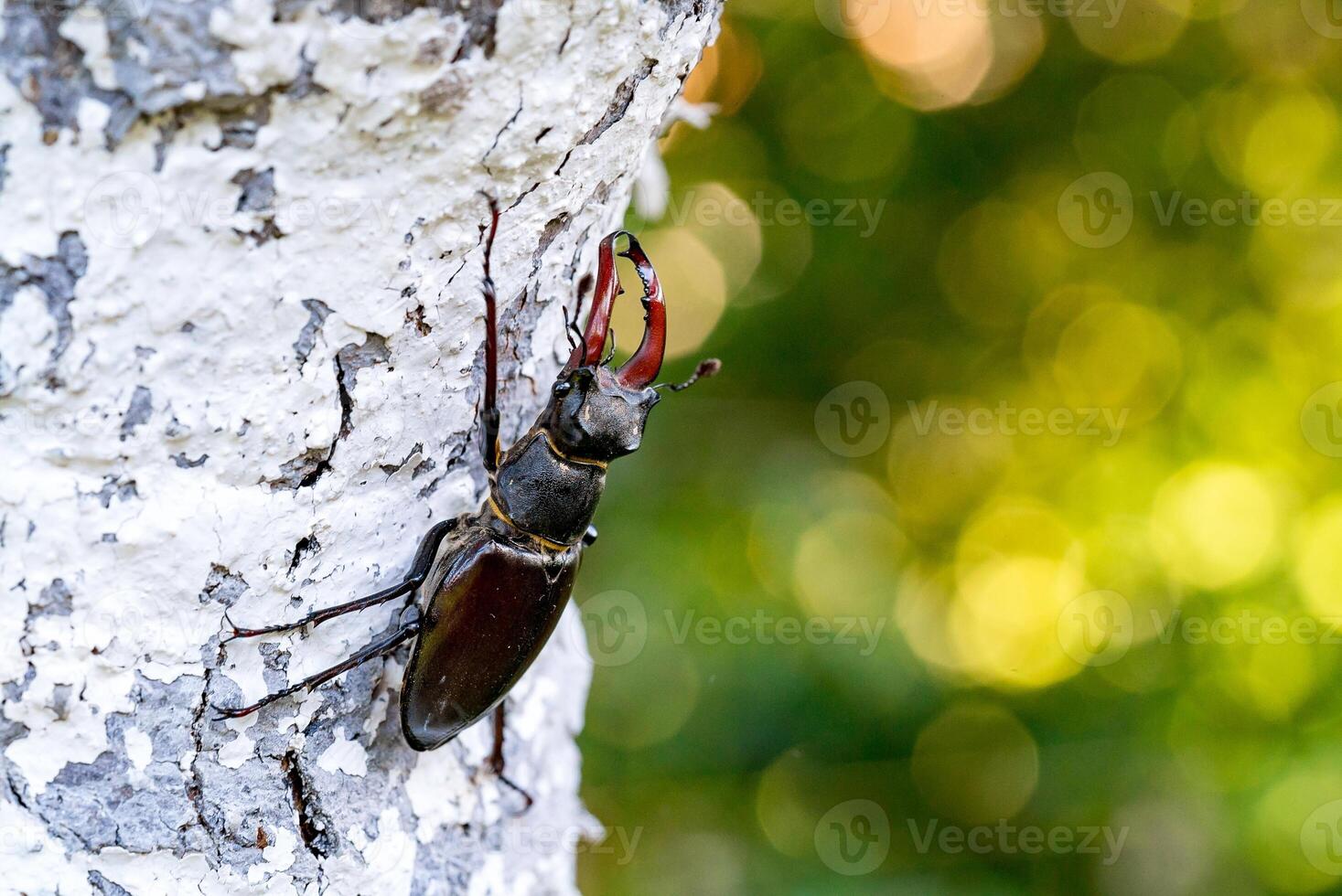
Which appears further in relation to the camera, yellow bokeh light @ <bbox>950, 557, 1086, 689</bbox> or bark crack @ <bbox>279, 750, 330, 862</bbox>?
yellow bokeh light @ <bbox>950, 557, 1086, 689</bbox>

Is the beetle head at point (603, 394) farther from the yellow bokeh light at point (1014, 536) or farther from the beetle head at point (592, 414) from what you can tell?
the yellow bokeh light at point (1014, 536)

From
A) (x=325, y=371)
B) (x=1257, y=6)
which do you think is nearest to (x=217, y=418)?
(x=325, y=371)

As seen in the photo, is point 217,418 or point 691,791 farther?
point 691,791

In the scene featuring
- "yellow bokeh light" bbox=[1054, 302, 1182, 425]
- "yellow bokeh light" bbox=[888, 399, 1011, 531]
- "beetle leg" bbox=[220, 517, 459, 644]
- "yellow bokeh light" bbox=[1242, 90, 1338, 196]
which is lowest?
"beetle leg" bbox=[220, 517, 459, 644]

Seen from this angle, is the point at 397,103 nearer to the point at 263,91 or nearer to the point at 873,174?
the point at 263,91

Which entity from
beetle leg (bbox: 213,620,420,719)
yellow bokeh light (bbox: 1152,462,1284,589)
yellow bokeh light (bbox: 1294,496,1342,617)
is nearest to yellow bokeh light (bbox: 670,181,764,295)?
yellow bokeh light (bbox: 1152,462,1284,589)

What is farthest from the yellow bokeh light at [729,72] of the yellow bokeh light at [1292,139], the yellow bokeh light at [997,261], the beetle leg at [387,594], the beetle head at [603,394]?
the beetle leg at [387,594]

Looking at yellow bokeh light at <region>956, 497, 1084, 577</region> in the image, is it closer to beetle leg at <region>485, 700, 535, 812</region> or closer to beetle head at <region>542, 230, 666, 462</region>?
beetle head at <region>542, 230, 666, 462</region>
